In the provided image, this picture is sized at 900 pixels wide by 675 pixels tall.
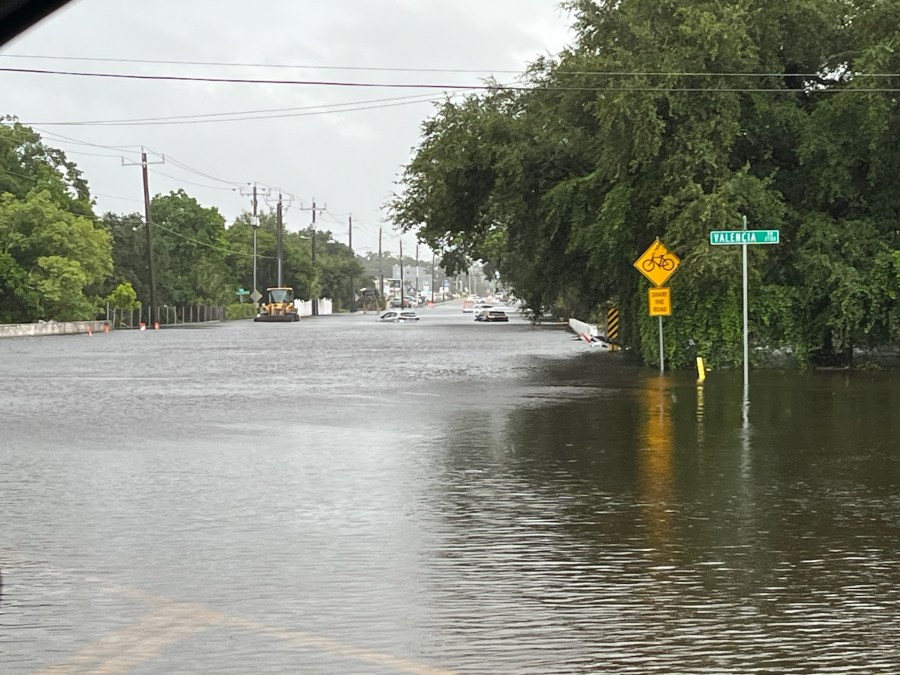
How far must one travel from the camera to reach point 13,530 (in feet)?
34.2

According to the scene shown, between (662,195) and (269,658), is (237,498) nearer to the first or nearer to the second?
(269,658)

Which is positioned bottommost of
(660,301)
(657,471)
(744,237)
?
(657,471)

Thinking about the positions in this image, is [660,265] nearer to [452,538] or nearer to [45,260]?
[452,538]

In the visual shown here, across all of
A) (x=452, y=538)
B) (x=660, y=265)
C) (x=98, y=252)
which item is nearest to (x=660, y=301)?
(x=660, y=265)

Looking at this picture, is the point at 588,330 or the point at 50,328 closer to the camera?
the point at 588,330

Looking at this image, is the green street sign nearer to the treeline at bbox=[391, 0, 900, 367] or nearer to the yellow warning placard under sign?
the treeline at bbox=[391, 0, 900, 367]

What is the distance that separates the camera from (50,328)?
76.1m

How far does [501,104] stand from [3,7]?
3480 cm

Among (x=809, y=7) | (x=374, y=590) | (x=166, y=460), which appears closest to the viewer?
(x=374, y=590)

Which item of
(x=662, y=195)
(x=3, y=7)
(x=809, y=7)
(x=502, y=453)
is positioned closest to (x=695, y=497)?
(x=502, y=453)

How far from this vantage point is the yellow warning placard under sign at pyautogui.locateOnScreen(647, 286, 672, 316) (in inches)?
1209

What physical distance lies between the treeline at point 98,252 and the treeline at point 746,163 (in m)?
50.7

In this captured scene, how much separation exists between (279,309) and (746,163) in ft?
287

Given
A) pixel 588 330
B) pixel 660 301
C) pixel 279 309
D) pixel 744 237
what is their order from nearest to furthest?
pixel 744 237, pixel 660 301, pixel 588 330, pixel 279 309
